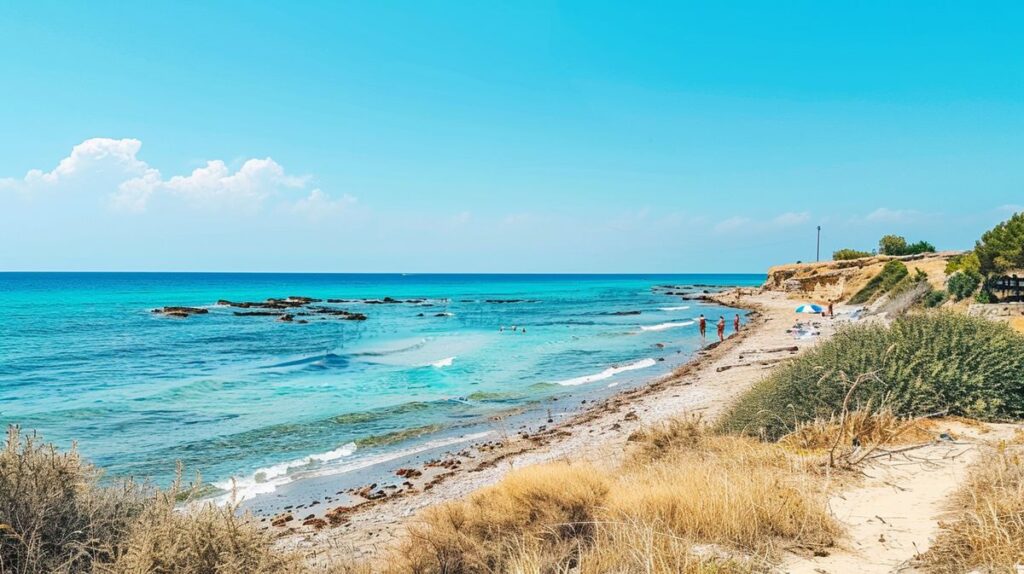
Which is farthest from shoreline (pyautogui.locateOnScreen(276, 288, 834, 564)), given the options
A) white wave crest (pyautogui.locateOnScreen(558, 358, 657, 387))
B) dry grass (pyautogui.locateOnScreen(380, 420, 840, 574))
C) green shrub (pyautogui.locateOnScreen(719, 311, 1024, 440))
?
green shrub (pyautogui.locateOnScreen(719, 311, 1024, 440))

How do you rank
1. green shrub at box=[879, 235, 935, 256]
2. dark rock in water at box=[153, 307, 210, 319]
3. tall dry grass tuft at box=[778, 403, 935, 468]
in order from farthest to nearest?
green shrub at box=[879, 235, 935, 256] < dark rock in water at box=[153, 307, 210, 319] < tall dry grass tuft at box=[778, 403, 935, 468]

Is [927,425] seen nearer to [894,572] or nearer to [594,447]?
[894,572]

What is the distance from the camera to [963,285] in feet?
87.0

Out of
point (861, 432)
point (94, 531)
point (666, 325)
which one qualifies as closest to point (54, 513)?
point (94, 531)

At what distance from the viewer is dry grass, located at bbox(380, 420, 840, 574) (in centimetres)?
421

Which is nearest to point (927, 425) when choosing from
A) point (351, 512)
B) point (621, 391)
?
point (351, 512)

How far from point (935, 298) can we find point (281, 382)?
98.9ft

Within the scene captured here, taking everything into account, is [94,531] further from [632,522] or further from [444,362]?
[444,362]

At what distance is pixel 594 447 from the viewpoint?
12203 millimetres

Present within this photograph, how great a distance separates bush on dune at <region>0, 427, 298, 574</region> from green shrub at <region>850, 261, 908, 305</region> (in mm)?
46847

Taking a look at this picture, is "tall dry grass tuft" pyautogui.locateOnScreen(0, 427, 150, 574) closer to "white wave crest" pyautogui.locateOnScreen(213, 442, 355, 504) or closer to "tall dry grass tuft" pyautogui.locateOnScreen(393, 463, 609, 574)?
"tall dry grass tuft" pyautogui.locateOnScreen(393, 463, 609, 574)

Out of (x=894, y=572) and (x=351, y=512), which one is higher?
(x=894, y=572)

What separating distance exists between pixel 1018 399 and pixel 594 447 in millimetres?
7193

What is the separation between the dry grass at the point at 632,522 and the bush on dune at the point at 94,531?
152 cm
